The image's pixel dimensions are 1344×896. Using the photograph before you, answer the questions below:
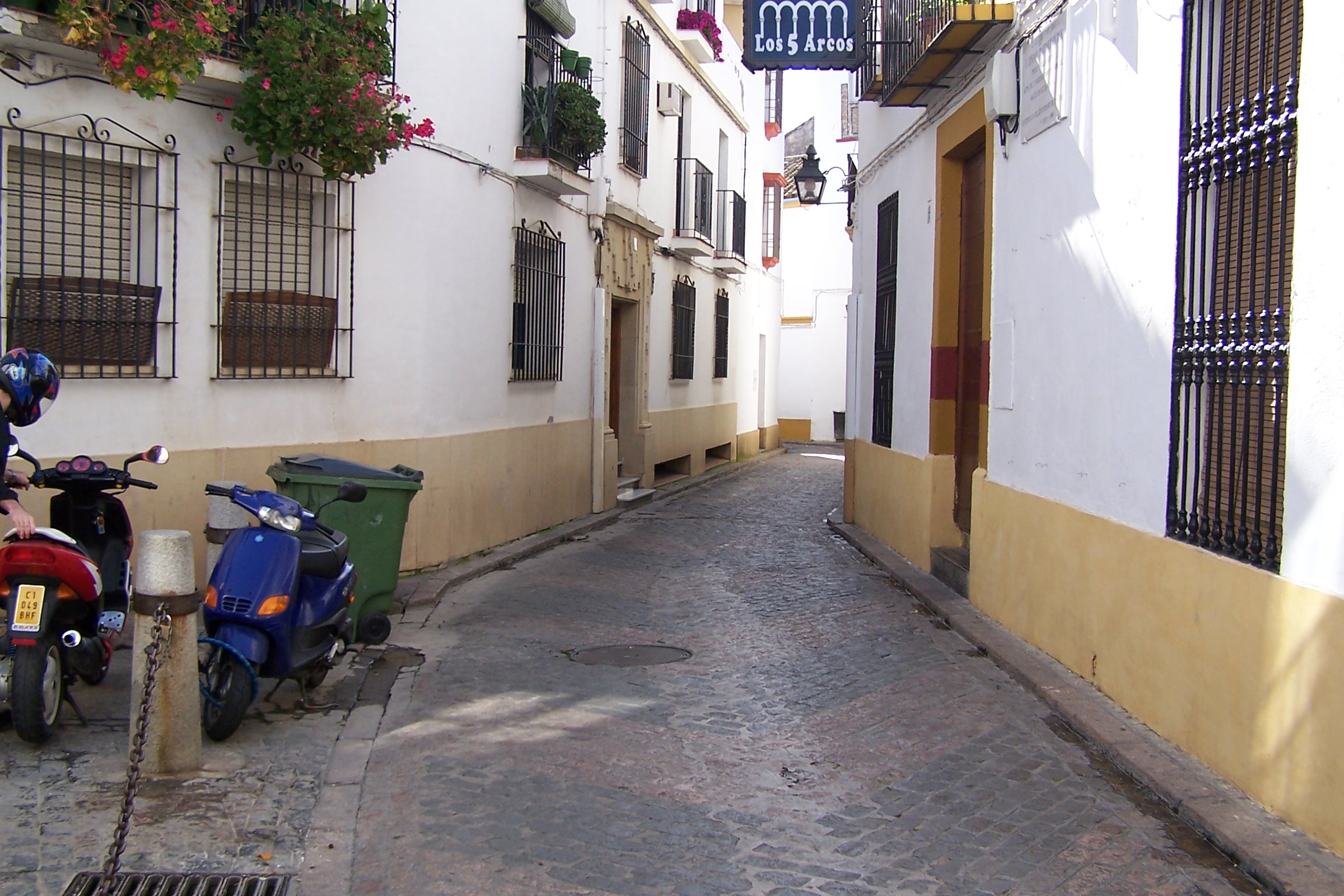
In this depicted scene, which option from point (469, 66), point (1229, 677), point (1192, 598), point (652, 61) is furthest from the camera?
point (652, 61)

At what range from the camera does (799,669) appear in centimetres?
694

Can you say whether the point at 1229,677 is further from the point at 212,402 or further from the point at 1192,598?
the point at 212,402

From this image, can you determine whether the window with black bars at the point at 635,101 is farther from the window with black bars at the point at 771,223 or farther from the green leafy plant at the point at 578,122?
the window with black bars at the point at 771,223

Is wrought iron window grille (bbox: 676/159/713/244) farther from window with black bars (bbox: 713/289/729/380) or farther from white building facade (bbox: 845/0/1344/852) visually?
white building facade (bbox: 845/0/1344/852)

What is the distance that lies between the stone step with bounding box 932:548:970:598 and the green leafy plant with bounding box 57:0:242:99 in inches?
234

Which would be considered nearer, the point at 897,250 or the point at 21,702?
the point at 21,702

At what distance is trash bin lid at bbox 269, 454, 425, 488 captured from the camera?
7270mm

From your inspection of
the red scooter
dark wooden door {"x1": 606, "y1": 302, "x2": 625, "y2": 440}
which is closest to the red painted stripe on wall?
the red scooter

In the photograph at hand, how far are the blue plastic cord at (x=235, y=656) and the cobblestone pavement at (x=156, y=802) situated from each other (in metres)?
0.21

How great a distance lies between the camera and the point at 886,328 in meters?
12.0

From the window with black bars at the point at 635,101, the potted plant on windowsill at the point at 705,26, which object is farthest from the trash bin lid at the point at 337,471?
the potted plant on windowsill at the point at 705,26

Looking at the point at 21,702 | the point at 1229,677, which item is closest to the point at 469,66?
the point at 21,702

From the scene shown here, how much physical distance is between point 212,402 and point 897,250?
6.39 meters

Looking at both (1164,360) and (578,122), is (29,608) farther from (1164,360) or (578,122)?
(578,122)
